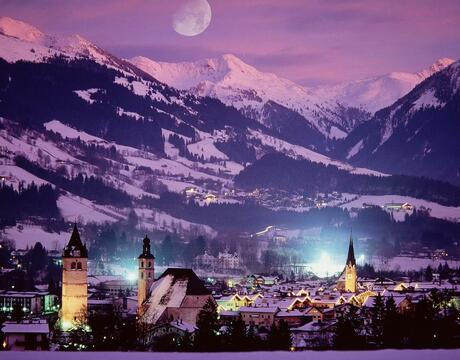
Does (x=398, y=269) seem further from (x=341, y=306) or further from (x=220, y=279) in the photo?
(x=341, y=306)

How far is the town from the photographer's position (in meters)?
63.1

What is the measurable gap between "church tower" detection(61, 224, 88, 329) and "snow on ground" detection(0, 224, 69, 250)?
8287 centimetres

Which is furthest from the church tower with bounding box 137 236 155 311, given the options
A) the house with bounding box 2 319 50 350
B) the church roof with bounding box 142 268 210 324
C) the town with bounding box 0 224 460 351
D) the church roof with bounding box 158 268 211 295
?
the house with bounding box 2 319 50 350

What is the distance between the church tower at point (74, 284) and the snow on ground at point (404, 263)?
3810 inches

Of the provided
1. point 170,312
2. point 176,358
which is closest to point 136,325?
point 170,312

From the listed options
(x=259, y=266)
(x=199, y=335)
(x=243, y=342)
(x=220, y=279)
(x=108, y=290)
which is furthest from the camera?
(x=259, y=266)

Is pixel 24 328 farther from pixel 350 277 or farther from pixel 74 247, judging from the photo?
pixel 350 277

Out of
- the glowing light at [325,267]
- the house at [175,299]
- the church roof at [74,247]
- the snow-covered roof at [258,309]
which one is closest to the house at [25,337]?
the house at [175,299]

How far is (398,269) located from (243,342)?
418 feet

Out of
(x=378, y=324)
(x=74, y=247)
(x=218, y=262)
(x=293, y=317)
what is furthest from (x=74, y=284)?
(x=218, y=262)

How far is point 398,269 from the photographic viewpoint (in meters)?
182

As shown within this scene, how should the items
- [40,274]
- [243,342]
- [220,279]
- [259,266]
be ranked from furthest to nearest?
[259,266] < [220,279] < [40,274] < [243,342]

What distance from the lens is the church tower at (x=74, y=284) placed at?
90.5m

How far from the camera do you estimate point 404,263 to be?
633 ft
